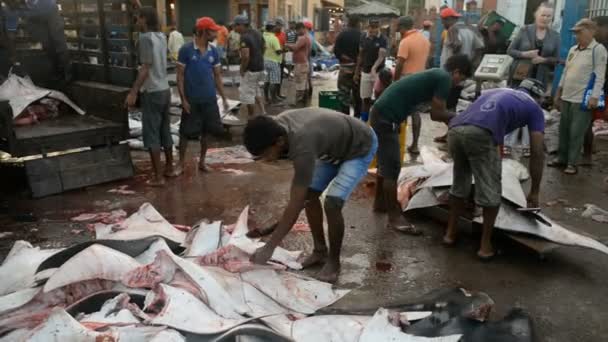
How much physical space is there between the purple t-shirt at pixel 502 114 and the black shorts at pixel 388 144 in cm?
79

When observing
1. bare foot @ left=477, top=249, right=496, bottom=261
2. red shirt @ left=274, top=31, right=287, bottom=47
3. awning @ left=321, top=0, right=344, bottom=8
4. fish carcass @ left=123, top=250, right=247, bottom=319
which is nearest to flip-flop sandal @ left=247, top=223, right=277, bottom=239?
fish carcass @ left=123, top=250, right=247, bottom=319

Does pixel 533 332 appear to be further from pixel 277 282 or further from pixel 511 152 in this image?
pixel 511 152

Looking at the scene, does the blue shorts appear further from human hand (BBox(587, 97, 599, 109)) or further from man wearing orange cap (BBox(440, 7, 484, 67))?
man wearing orange cap (BBox(440, 7, 484, 67))

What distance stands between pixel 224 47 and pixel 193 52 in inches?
481

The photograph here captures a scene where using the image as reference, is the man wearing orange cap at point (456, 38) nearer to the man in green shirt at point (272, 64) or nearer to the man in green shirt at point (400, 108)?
the man in green shirt at point (272, 64)

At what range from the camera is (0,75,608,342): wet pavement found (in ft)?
12.2

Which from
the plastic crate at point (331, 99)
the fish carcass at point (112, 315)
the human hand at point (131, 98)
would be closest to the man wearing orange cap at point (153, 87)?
the human hand at point (131, 98)

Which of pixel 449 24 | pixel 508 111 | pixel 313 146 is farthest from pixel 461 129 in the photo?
pixel 449 24

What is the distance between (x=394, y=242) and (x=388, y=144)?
907 mm

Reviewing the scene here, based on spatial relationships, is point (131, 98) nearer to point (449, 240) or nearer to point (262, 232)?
point (262, 232)

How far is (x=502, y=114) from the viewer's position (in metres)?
4.13

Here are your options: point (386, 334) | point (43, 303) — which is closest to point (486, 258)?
point (386, 334)

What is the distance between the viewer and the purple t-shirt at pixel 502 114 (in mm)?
4113

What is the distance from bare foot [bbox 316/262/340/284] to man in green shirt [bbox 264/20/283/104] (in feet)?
26.7
